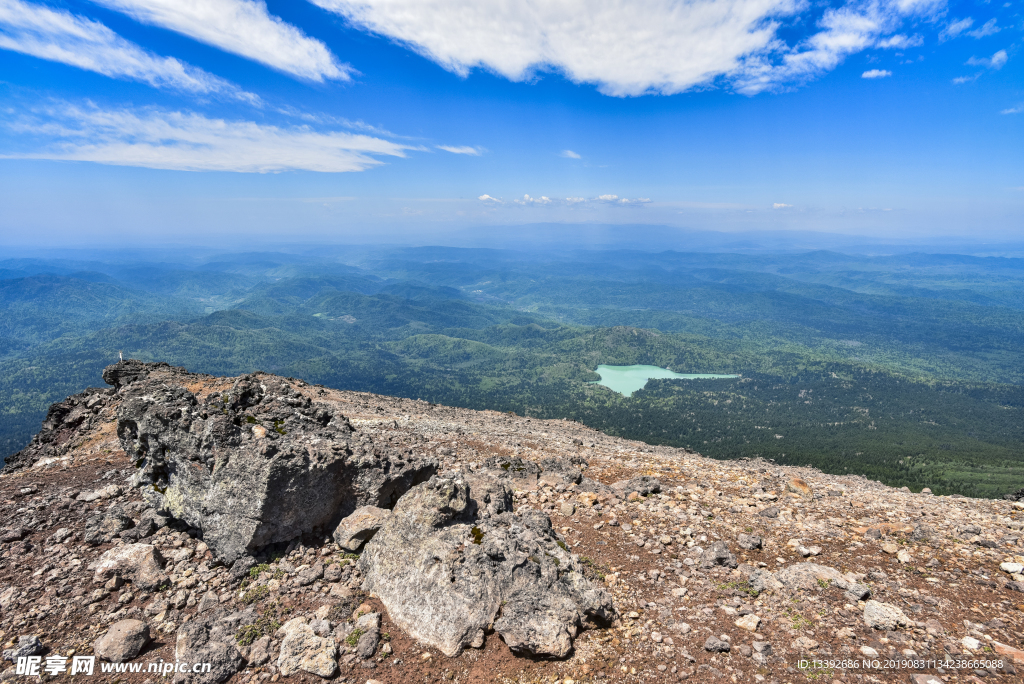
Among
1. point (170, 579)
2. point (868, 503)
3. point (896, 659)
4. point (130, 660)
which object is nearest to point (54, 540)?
point (170, 579)

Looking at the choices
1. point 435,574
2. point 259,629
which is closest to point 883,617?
point 435,574

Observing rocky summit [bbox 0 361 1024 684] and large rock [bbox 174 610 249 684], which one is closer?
large rock [bbox 174 610 249 684]

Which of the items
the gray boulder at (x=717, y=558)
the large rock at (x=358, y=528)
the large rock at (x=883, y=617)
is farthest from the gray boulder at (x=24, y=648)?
the large rock at (x=883, y=617)

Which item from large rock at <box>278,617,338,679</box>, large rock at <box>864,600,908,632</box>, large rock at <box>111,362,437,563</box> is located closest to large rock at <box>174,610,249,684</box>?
large rock at <box>278,617,338,679</box>

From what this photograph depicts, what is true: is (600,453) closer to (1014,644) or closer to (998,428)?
(1014,644)

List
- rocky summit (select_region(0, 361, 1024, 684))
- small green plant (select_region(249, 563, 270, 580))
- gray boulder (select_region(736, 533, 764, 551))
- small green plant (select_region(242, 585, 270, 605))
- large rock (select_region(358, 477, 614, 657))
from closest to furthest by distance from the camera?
rocky summit (select_region(0, 361, 1024, 684))
large rock (select_region(358, 477, 614, 657))
small green plant (select_region(242, 585, 270, 605))
small green plant (select_region(249, 563, 270, 580))
gray boulder (select_region(736, 533, 764, 551))

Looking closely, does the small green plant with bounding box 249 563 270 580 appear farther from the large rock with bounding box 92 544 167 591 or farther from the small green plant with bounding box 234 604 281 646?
the large rock with bounding box 92 544 167 591

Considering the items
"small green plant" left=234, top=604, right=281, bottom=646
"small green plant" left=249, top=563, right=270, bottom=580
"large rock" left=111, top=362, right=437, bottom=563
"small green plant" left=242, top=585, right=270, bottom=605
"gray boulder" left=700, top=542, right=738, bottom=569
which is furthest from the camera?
"gray boulder" left=700, top=542, right=738, bottom=569

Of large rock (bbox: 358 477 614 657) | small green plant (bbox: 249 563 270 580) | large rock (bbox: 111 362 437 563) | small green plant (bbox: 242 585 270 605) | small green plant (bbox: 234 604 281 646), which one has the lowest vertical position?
small green plant (bbox: 242 585 270 605)
